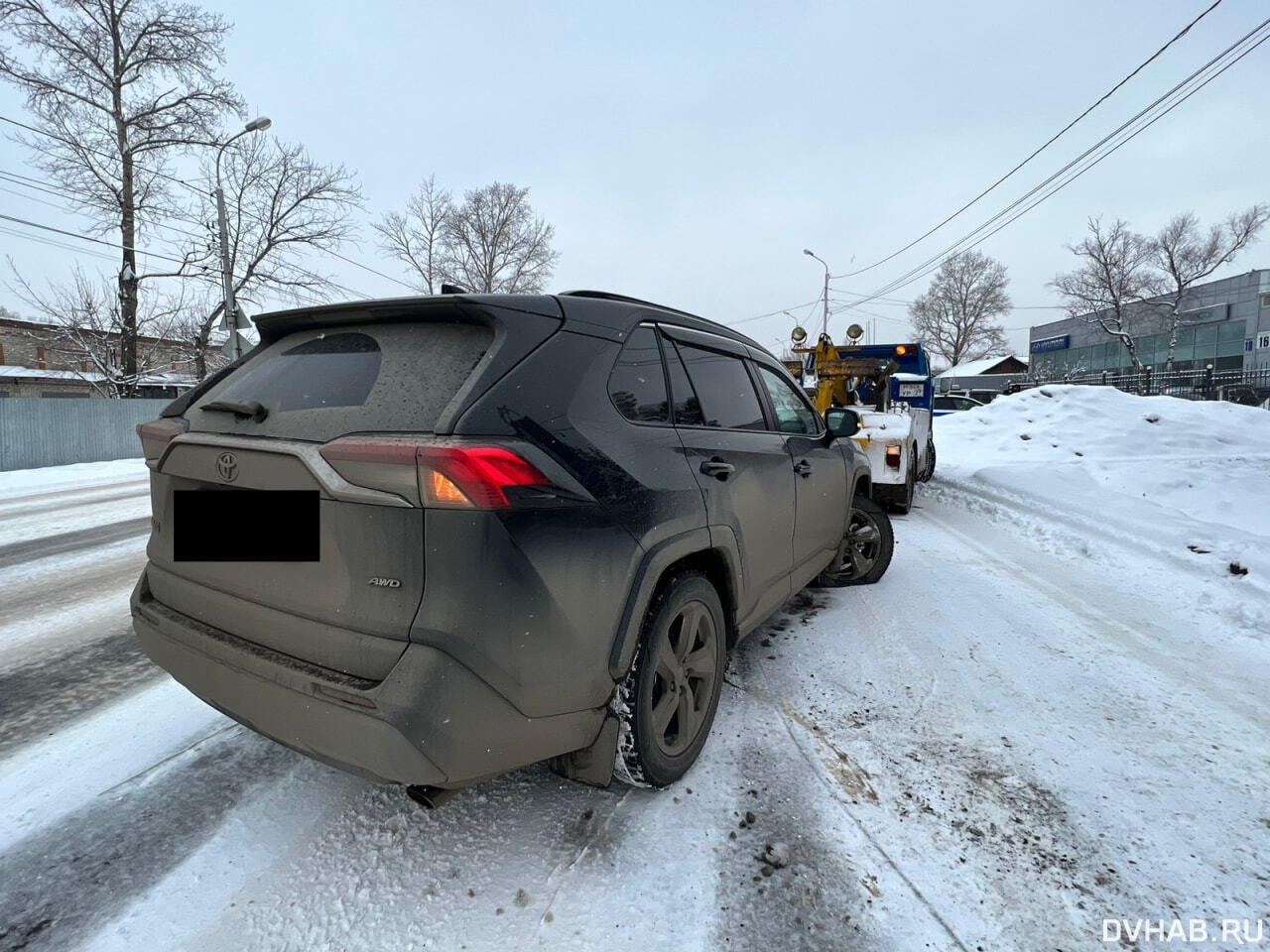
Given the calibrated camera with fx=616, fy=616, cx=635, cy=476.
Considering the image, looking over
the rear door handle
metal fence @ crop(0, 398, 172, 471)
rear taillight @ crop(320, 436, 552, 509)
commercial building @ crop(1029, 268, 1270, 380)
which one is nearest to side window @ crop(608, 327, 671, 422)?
the rear door handle

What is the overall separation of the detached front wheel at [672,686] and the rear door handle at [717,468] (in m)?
0.40

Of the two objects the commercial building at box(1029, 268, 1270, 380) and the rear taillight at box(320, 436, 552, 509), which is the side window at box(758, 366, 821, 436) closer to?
the rear taillight at box(320, 436, 552, 509)

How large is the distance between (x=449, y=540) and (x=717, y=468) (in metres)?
1.23

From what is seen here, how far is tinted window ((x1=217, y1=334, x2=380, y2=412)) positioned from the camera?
1928 millimetres

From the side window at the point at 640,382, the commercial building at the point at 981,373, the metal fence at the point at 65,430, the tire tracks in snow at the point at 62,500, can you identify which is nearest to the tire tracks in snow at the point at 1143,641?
the side window at the point at 640,382

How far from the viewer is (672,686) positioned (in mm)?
2359

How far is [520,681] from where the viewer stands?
5.60 ft

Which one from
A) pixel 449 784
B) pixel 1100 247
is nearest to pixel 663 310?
pixel 449 784

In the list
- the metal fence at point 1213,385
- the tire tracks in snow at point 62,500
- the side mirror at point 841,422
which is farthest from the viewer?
the metal fence at point 1213,385

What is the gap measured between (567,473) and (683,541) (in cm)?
62

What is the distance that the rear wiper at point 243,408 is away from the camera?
199cm

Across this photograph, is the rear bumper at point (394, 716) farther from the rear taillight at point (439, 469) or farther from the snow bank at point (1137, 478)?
the snow bank at point (1137, 478)

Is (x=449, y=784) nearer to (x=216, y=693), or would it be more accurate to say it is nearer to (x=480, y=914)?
(x=480, y=914)
